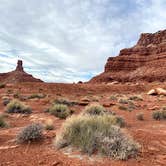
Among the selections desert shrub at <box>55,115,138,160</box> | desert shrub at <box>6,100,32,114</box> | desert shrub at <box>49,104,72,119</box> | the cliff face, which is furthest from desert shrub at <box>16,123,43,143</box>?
the cliff face

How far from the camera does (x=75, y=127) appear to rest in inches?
249

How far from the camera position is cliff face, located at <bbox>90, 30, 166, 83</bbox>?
209 ft

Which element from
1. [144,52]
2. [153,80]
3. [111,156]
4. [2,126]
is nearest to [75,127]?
[111,156]

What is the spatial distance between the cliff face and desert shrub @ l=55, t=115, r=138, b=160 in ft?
183

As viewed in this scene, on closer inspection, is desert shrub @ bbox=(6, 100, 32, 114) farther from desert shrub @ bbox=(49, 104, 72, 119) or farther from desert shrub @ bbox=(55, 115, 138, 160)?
desert shrub @ bbox=(55, 115, 138, 160)

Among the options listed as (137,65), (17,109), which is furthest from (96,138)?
(137,65)

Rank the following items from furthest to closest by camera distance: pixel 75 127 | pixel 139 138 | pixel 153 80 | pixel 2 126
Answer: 1. pixel 153 80
2. pixel 2 126
3. pixel 139 138
4. pixel 75 127

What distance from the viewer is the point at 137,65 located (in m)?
75.3

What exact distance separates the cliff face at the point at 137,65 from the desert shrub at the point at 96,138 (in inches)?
2198

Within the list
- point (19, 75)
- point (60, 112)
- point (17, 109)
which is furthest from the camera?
point (19, 75)

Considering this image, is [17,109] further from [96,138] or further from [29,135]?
[96,138]

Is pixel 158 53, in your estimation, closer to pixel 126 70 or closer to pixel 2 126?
pixel 126 70

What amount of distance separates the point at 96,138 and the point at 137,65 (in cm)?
7174

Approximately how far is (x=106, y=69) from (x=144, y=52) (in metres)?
13.4
